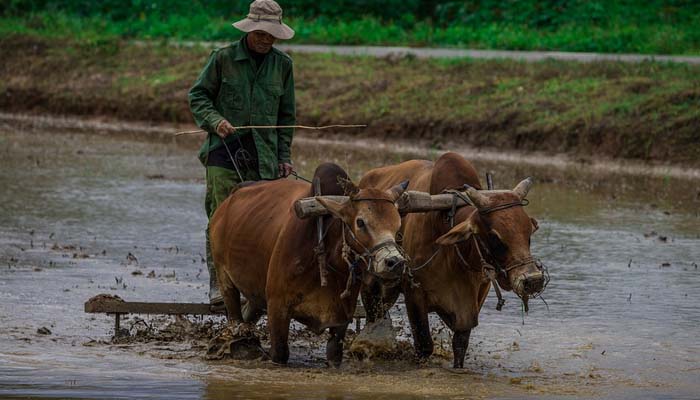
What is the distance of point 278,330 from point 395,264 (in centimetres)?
118

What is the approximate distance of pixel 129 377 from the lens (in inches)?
343

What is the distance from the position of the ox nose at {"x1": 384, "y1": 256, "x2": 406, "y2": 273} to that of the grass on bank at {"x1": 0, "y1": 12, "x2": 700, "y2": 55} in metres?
16.8

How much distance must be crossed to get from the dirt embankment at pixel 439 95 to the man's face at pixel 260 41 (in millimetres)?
9996

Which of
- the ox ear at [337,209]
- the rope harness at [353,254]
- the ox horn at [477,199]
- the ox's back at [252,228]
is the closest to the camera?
the rope harness at [353,254]

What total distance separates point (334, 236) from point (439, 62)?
1535 centimetres

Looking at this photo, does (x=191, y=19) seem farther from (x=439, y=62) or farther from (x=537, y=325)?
(x=537, y=325)

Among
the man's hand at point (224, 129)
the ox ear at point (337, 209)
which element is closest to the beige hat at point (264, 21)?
the man's hand at point (224, 129)

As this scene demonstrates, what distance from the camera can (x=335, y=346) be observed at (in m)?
8.84

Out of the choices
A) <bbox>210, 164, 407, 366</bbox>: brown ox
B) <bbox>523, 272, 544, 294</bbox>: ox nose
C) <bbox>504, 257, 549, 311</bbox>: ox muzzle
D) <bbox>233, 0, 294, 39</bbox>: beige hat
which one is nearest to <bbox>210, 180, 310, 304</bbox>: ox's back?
<bbox>210, 164, 407, 366</bbox>: brown ox

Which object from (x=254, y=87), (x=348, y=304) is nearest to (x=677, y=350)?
(x=348, y=304)

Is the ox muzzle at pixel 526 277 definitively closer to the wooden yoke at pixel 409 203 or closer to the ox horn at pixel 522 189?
the ox horn at pixel 522 189

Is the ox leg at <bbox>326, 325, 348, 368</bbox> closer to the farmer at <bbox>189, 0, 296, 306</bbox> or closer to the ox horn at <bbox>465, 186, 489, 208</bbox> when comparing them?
the ox horn at <bbox>465, 186, 489, 208</bbox>

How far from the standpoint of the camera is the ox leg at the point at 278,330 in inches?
340

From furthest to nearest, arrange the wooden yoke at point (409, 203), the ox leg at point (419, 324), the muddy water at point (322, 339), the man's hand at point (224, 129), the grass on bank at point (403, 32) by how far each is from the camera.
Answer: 1. the grass on bank at point (403, 32)
2. the man's hand at point (224, 129)
3. the ox leg at point (419, 324)
4. the muddy water at point (322, 339)
5. the wooden yoke at point (409, 203)
